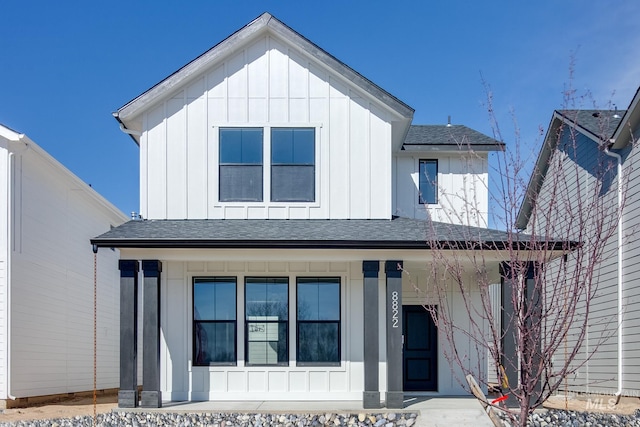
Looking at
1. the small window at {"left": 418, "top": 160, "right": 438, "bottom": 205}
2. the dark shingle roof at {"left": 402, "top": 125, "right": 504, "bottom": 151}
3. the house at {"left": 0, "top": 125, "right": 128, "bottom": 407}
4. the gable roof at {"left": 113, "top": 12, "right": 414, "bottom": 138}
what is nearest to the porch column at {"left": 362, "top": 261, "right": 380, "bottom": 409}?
the gable roof at {"left": 113, "top": 12, "right": 414, "bottom": 138}

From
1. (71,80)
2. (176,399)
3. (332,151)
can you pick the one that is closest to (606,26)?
(332,151)

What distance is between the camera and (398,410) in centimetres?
1030

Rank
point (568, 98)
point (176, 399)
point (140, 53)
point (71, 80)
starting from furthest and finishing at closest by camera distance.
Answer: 1. point (71, 80)
2. point (140, 53)
3. point (176, 399)
4. point (568, 98)

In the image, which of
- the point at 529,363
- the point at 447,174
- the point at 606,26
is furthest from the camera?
the point at 447,174

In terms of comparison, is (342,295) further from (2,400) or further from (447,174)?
(2,400)

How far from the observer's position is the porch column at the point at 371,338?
10484mm

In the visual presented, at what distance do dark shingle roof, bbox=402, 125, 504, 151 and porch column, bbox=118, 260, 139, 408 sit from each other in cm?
703

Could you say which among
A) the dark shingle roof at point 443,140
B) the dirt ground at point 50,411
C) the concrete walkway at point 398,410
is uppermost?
the dark shingle roof at point 443,140

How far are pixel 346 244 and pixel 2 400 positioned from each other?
7164 mm

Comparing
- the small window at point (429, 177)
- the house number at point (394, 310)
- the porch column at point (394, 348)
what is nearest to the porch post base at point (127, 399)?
the porch column at point (394, 348)

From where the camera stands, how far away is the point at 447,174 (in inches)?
586

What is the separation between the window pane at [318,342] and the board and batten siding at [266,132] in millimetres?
2109

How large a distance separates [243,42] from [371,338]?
6071mm

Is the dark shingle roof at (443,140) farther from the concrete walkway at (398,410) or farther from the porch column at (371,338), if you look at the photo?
the concrete walkway at (398,410)
